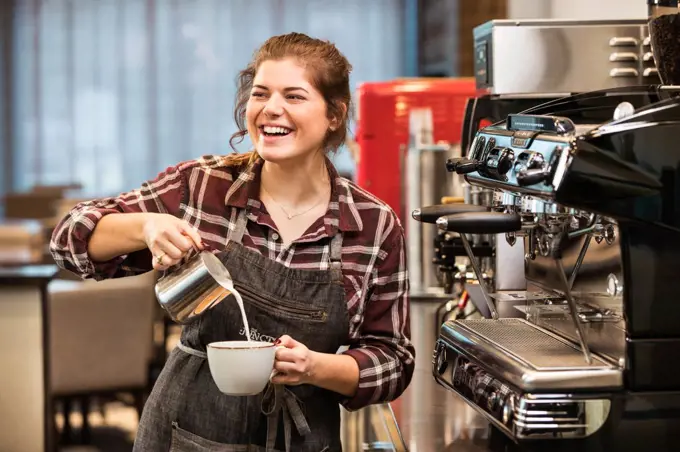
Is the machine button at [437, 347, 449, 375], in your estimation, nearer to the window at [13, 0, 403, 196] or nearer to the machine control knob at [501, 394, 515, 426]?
the machine control knob at [501, 394, 515, 426]

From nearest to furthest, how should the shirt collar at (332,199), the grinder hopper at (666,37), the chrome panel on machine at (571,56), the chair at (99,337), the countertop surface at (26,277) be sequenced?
the grinder hopper at (666,37), the shirt collar at (332,199), the chrome panel on machine at (571,56), the countertop surface at (26,277), the chair at (99,337)

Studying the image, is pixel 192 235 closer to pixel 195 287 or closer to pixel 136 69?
pixel 195 287

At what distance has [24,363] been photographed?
379cm

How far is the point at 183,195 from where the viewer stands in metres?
1.68

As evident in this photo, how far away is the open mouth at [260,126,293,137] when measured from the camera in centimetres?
159

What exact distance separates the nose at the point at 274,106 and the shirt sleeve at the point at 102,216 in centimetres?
20

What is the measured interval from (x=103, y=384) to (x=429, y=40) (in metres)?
4.74

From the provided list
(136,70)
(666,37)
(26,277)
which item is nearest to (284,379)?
(666,37)

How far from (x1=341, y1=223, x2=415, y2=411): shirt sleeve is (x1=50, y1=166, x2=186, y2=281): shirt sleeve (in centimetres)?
33

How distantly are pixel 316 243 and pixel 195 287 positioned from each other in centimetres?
23

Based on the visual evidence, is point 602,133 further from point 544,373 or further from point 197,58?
point 197,58

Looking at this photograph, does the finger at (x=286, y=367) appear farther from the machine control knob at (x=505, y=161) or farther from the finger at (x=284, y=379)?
the machine control knob at (x=505, y=161)

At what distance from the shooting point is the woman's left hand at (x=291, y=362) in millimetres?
1454

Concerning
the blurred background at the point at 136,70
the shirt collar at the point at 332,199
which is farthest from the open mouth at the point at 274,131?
the blurred background at the point at 136,70
